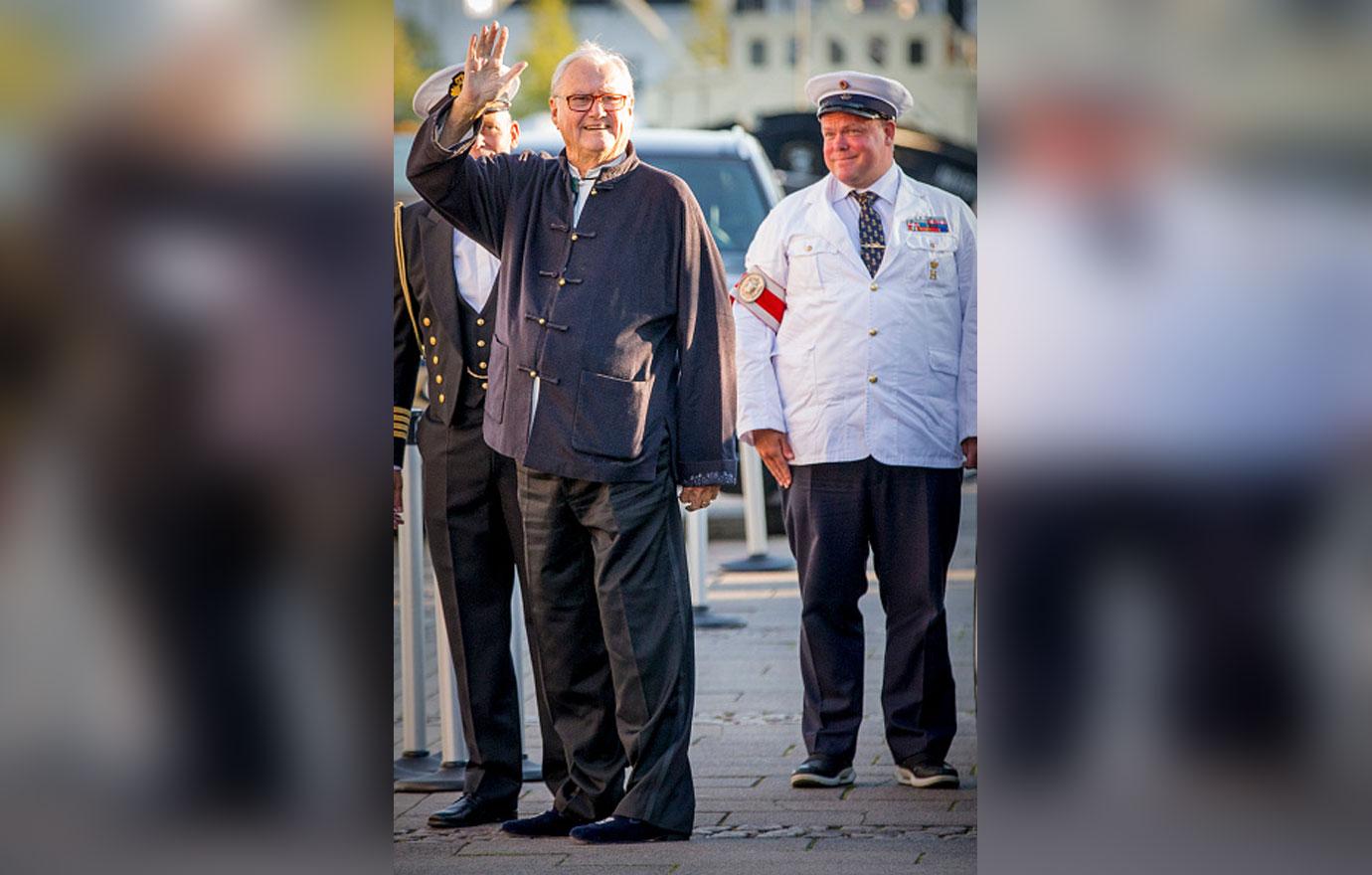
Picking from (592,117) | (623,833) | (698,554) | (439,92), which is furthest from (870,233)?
(623,833)

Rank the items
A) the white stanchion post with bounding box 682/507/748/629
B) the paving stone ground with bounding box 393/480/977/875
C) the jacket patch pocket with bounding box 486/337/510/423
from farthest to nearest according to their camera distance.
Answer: the white stanchion post with bounding box 682/507/748/629, the jacket patch pocket with bounding box 486/337/510/423, the paving stone ground with bounding box 393/480/977/875

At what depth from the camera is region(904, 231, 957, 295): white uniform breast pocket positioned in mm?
5098

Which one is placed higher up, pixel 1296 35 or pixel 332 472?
pixel 1296 35

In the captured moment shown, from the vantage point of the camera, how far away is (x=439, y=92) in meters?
5.09

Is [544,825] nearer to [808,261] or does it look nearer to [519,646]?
[519,646]

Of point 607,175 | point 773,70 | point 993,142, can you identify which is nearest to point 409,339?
point 607,175

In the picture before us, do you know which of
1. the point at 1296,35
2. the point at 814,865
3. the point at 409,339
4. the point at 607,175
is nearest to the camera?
the point at 1296,35

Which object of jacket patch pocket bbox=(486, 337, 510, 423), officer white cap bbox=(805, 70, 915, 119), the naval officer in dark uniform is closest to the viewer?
Result: jacket patch pocket bbox=(486, 337, 510, 423)

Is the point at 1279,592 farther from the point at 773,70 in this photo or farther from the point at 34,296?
the point at 773,70

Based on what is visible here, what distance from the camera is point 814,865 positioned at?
450 cm

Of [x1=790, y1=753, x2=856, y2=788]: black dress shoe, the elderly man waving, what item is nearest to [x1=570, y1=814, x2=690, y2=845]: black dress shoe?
the elderly man waving

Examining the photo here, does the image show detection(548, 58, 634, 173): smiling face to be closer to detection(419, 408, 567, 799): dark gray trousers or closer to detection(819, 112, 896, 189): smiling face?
detection(819, 112, 896, 189): smiling face

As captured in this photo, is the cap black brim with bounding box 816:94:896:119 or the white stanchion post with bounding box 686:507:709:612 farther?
the white stanchion post with bounding box 686:507:709:612

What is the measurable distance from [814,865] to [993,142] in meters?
1.72
